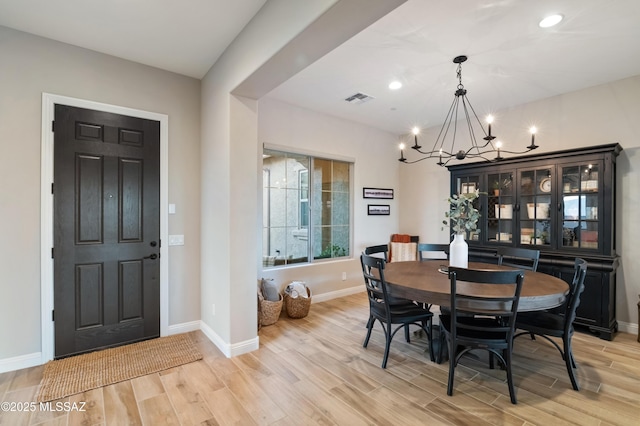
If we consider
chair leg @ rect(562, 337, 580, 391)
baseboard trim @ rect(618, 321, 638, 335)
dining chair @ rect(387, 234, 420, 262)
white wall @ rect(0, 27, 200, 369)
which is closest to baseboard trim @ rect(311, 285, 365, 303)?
dining chair @ rect(387, 234, 420, 262)

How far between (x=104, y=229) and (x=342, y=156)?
334cm

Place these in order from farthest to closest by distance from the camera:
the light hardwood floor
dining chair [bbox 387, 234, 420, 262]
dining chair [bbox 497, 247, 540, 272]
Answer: dining chair [bbox 387, 234, 420, 262]
dining chair [bbox 497, 247, 540, 272]
the light hardwood floor

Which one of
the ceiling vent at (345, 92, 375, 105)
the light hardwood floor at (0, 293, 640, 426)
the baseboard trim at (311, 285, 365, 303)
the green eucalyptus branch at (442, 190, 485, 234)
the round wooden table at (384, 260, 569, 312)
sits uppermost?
the ceiling vent at (345, 92, 375, 105)

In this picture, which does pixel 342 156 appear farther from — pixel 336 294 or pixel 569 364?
Answer: pixel 569 364

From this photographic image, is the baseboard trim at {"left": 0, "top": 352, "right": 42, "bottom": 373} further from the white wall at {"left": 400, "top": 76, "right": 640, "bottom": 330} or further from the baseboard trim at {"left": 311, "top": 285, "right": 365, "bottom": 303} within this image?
the white wall at {"left": 400, "top": 76, "right": 640, "bottom": 330}

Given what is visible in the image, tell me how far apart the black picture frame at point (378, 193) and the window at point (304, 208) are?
335 mm

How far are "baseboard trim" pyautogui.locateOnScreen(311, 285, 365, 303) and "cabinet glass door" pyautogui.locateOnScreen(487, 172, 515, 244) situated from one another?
7.11 ft

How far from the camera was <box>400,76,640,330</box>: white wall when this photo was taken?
343cm

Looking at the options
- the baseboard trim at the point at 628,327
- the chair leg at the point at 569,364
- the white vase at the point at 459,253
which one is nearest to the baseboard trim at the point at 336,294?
the white vase at the point at 459,253

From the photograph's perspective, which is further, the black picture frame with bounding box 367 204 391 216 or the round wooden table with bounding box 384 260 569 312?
the black picture frame with bounding box 367 204 391 216

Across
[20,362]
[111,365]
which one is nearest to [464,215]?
[111,365]

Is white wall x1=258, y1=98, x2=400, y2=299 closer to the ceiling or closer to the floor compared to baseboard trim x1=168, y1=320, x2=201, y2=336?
closer to the ceiling

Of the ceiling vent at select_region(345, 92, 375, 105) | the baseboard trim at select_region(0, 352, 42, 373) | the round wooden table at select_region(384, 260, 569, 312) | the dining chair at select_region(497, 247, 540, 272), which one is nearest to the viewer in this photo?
the round wooden table at select_region(384, 260, 569, 312)

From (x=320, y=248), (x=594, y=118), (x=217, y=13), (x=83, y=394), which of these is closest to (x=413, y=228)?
(x=320, y=248)
